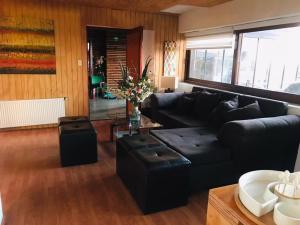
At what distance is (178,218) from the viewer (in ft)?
7.07

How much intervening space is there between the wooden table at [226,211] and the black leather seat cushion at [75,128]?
2.31 meters

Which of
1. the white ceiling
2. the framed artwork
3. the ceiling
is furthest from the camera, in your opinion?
the framed artwork

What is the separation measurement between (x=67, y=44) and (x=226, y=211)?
4.36 m

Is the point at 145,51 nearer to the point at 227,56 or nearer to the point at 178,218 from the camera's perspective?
the point at 227,56

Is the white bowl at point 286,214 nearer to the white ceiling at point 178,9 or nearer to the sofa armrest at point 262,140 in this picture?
the sofa armrest at point 262,140

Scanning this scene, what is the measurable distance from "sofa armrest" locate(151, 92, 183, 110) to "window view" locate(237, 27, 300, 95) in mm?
1200

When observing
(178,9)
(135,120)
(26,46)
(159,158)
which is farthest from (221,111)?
(26,46)

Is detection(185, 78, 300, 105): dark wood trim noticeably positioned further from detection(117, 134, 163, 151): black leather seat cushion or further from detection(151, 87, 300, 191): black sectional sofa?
detection(117, 134, 163, 151): black leather seat cushion

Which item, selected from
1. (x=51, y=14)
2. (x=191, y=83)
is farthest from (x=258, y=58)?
(x=51, y=14)

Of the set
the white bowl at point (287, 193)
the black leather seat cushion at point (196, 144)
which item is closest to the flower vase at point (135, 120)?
the black leather seat cushion at point (196, 144)

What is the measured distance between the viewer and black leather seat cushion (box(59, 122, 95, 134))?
3.02m

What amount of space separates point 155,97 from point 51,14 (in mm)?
2359

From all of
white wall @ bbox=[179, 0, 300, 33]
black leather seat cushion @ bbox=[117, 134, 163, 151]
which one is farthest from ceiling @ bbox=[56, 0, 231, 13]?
black leather seat cushion @ bbox=[117, 134, 163, 151]

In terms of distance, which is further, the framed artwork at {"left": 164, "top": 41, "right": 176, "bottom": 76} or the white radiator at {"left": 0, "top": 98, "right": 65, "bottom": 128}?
the framed artwork at {"left": 164, "top": 41, "right": 176, "bottom": 76}
